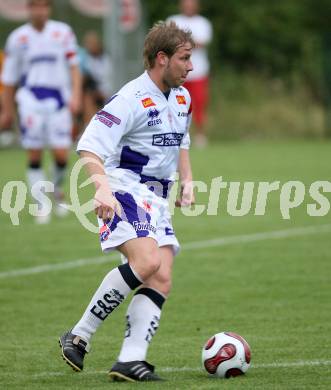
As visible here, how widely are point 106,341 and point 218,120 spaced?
→ 20.1 m

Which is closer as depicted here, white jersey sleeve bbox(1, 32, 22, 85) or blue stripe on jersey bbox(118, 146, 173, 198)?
blue stripe on jersey bbox(118, 146, 173, 198)

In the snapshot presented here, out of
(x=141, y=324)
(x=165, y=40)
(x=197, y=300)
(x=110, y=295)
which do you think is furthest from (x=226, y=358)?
(x=197, y=300)

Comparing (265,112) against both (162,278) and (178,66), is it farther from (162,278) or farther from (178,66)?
(162,278)

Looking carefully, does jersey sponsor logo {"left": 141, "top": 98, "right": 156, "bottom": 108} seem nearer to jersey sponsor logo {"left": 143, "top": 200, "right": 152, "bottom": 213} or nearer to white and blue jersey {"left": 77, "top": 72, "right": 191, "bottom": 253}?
white and blue jersey {"left": 77, "top": 72, "right": 191, "bottom": 253}

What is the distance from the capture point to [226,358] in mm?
5816

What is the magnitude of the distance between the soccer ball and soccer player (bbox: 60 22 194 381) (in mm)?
302

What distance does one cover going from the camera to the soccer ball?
19.1ft

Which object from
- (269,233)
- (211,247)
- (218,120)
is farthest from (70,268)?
(218,120)

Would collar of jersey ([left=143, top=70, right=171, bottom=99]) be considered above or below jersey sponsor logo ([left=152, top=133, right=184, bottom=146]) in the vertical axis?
above

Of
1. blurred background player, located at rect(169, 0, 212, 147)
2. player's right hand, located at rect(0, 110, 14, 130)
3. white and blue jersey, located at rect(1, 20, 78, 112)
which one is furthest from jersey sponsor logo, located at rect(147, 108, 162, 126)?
blurred background player, located at rect(169, 0, 212, 147)

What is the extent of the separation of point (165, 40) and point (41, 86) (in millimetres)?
6825

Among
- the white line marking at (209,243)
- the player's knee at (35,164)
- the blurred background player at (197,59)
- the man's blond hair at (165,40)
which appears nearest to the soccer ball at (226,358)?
the man's blond hair at (165,40)

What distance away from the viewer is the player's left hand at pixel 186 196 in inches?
251

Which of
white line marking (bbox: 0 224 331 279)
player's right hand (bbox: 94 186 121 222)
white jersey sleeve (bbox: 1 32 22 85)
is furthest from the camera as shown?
white jersey sleeve (bbox: 1 32 22 85)
